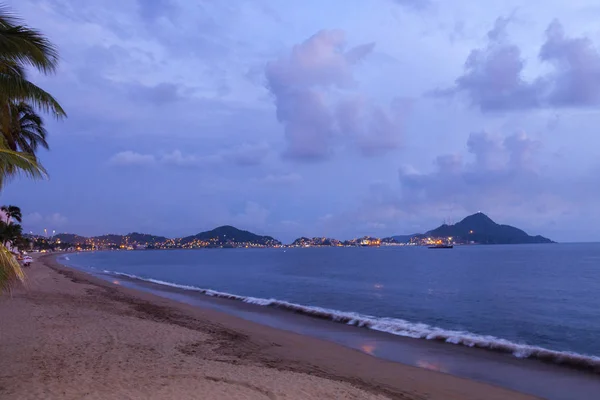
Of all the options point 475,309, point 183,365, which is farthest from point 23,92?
point 475,309

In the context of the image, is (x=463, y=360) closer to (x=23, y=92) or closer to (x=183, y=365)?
(x=183, y=365)

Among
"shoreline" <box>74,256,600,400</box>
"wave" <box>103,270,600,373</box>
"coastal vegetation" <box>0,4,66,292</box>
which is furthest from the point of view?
"wave" <box>103,270,600,373</box>

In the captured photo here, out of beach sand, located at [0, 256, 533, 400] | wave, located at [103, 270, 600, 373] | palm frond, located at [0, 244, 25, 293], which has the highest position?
palm frond, located at [0, 244, 25, 293]

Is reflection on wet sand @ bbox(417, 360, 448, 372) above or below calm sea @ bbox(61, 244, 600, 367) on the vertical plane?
below

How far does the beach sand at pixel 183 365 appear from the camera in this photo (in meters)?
7.85

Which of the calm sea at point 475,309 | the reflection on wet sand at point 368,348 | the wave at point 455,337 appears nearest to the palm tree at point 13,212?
the calm sea at point 475,309

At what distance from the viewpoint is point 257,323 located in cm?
1995

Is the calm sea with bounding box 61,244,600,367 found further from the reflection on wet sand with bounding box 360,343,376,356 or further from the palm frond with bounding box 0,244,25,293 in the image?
the palm frond with bounding box 0,244,25,293

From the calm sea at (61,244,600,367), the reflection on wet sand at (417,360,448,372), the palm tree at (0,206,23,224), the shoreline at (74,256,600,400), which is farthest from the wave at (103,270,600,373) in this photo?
the palm tree at (0,206,23,224)

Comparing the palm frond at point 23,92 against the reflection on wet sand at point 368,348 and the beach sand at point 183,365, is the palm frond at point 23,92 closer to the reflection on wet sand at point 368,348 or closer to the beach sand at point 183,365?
the beach sand at point 183,365

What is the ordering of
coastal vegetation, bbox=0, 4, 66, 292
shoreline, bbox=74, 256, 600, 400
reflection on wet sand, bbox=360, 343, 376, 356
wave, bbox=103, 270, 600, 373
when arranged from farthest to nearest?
reflection on wet sand, bbox=360, 343, 376, 356 < wave, bbox=103, 270, 600, 373 < shoreline, bbox=74, 256, 600, 400 < coastal vegetation, bbox=0, 4, 66, 292

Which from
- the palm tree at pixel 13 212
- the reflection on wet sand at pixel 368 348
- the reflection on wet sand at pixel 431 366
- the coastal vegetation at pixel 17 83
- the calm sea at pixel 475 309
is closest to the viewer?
the coastal vegetation at pixel 17 83

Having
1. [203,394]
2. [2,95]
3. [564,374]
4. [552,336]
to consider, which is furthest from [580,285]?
[2,95]

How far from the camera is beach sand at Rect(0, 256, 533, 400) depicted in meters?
7.85
